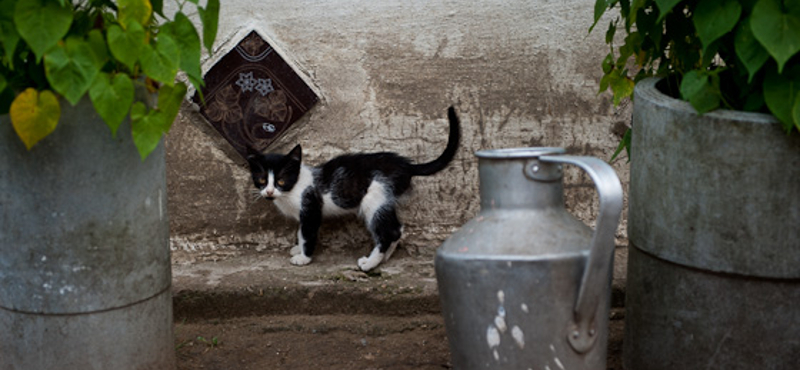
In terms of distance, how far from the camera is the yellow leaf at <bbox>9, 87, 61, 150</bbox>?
2.30 m

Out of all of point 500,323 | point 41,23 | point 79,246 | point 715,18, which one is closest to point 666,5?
point 715,18

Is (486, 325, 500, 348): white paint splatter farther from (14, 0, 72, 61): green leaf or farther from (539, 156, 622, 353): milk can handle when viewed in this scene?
(14, 0, 72, 61): green leaf

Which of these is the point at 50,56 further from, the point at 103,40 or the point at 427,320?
the point at 427,320

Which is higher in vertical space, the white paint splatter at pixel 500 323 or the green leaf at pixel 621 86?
the green leaf at pixel 621 86

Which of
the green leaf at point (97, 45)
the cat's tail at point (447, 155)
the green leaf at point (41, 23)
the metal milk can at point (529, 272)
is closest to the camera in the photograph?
the green leaf at point (41, 23)

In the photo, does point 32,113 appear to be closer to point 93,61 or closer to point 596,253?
point 93,61

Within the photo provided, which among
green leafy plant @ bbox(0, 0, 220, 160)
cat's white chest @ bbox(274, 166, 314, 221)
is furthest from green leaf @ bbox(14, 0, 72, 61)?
cat's white chest @ bbox(274, 166, 314, 221)

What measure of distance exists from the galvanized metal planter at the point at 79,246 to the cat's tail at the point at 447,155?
52.1 inches

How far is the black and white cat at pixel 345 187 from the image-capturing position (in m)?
3.82

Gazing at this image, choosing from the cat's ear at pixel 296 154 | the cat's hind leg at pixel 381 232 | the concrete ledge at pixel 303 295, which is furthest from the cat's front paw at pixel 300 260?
the cat's ear at pixel 296 154

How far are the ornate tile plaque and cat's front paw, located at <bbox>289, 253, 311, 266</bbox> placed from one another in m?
0.50

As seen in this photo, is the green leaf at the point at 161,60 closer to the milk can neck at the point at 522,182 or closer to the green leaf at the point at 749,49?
the milk can neck at the point at 522,182

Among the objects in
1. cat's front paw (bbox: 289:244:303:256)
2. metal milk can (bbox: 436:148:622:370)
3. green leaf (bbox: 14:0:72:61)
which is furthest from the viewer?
cat's front paw (bbox: 289:244:303:256)

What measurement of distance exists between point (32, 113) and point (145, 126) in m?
0.26
